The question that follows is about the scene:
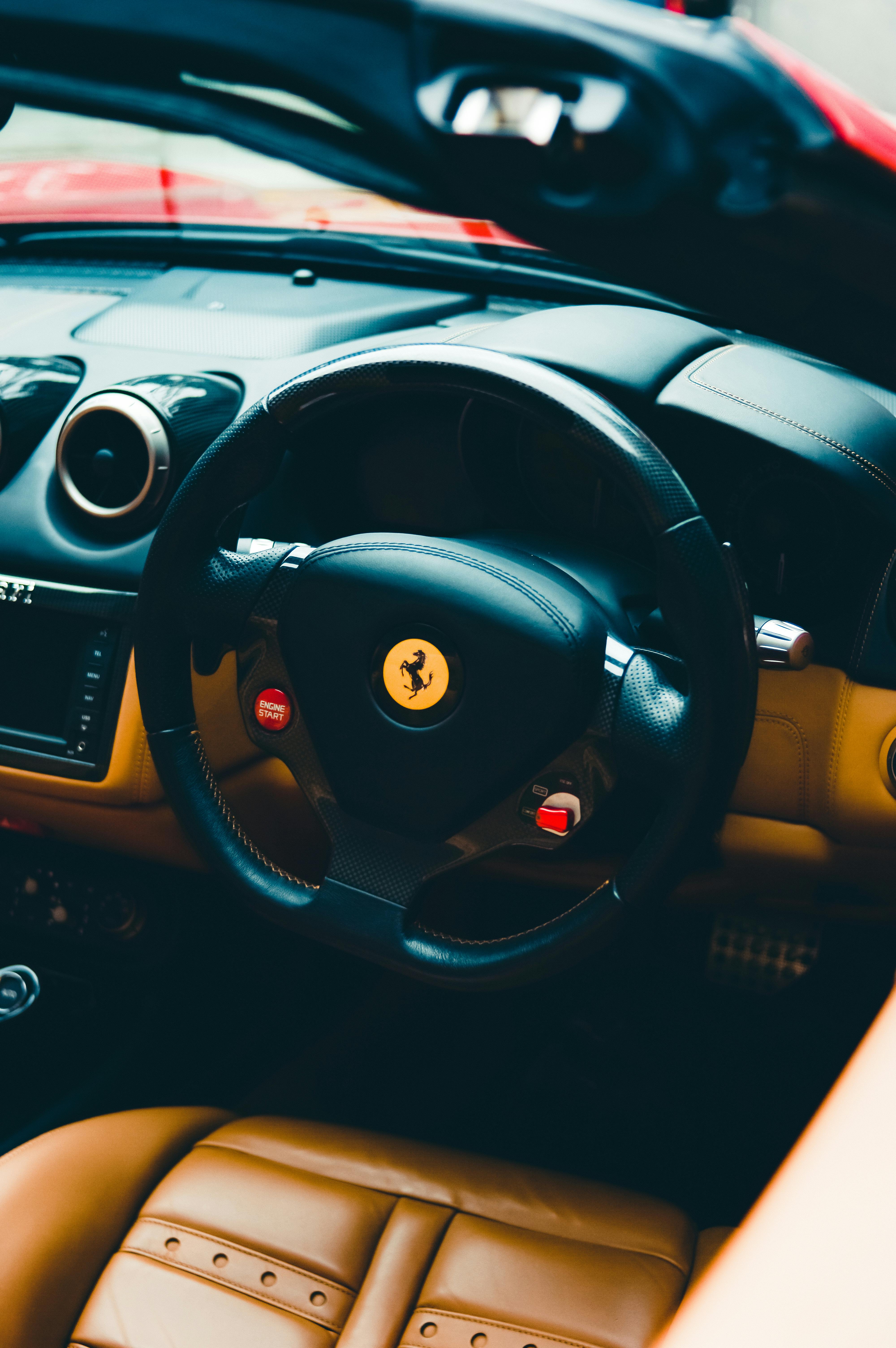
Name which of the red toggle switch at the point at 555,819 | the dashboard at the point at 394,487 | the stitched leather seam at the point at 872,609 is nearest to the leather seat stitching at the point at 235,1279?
the red toggle switch at the point at 555,819

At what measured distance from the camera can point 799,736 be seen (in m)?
1.26

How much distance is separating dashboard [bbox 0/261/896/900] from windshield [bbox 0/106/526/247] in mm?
89

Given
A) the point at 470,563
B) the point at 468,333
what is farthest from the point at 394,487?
the point at 470,563

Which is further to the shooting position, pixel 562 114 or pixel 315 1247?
pixel 315 1247

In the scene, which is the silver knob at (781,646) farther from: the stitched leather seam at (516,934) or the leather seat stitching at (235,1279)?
the leather seat stitching at (235,1279)

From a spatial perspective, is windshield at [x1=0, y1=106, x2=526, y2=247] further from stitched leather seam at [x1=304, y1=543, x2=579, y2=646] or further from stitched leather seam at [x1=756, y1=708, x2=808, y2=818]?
stitched leather seam at [x1=756, y1=708, x2=808, y2=818]

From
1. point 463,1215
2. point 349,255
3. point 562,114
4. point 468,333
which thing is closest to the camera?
point 562,114

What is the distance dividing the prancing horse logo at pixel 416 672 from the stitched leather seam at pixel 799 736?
1.21 feet

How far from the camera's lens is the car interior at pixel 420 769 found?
3.39ft

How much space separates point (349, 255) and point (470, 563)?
82cm

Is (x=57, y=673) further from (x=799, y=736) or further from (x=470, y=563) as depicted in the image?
(x=799, y=736)

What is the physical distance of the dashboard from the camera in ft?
3.87

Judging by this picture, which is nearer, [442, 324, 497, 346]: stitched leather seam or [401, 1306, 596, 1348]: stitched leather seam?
[401, 1306, 596, 1348]: stitched leather seam

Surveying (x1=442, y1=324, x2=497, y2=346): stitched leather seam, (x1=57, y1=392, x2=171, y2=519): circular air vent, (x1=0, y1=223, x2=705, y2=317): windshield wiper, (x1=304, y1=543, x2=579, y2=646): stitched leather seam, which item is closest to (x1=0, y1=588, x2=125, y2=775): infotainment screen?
(x1=57, y1=392, x2=171, y2=519): circular air vent
